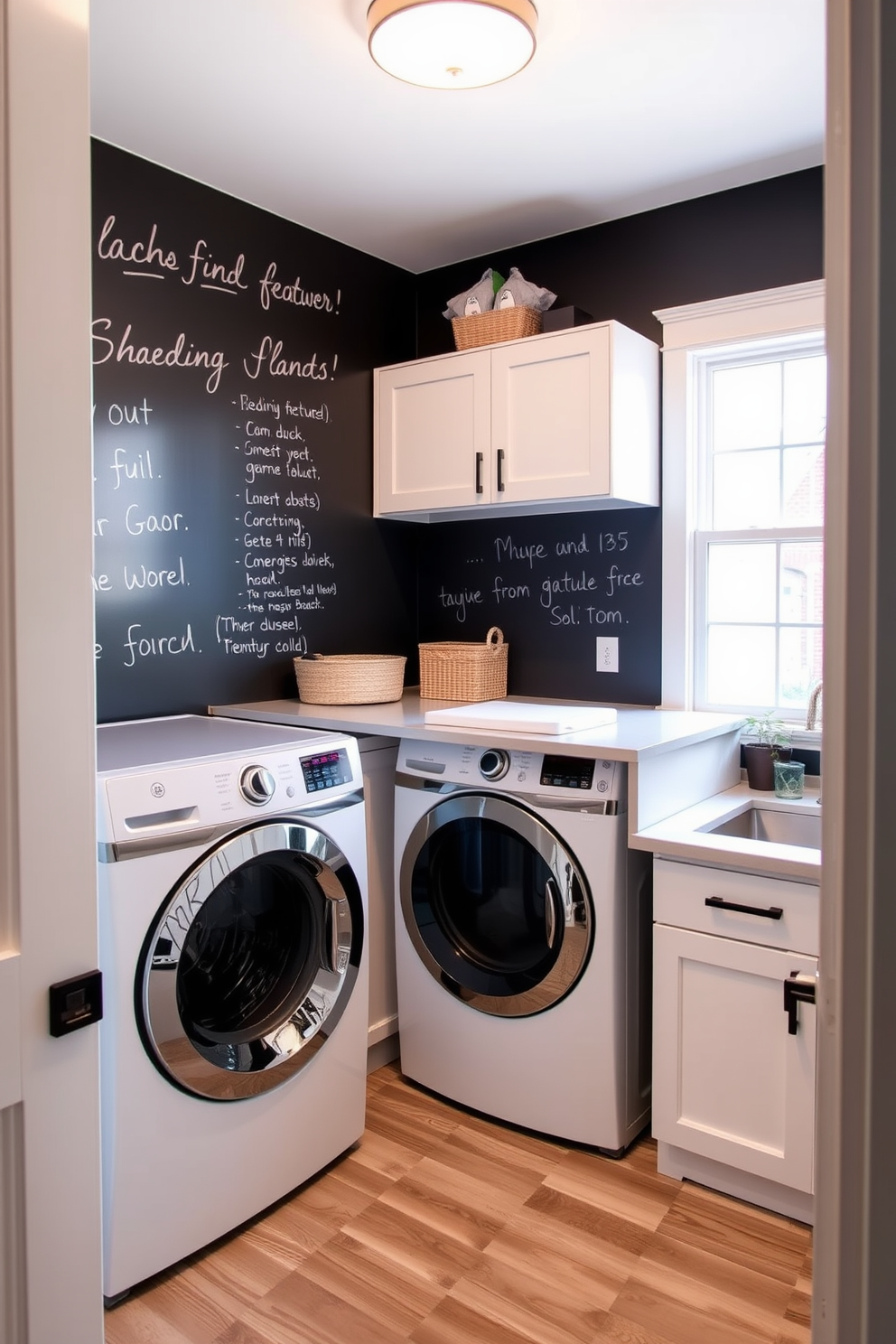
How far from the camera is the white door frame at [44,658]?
909mm

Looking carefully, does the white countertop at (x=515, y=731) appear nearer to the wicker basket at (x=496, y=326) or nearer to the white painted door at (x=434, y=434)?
the white painted door at (x=434, y=434)

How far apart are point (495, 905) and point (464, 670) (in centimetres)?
91

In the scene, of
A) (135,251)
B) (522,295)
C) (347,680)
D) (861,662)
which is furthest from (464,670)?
(861,662)

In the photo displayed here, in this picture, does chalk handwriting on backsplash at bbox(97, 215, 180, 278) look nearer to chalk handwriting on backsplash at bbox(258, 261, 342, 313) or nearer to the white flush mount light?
chalk handwriting on backsplash at bbox(258, 261, 342, 313)

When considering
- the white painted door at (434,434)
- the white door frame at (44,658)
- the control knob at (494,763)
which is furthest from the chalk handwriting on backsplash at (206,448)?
the white door frame at (44,658)

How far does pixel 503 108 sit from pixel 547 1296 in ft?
8.69

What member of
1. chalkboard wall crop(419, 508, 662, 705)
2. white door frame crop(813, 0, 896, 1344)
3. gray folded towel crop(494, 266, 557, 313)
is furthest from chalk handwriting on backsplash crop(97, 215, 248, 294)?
white door frame crop(813, 0, 896, 1344)

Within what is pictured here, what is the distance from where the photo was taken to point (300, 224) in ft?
10.0

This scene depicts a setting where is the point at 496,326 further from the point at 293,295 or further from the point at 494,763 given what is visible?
the point at 494,763

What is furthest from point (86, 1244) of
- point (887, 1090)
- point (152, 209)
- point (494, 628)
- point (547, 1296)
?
point (152, 209)

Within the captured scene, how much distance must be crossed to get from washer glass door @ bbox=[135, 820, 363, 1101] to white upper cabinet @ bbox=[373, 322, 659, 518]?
4.35ft

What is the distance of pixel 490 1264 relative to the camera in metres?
1.92

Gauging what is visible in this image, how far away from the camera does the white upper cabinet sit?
273cm

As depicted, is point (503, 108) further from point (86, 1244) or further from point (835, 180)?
point (86, 1244)
